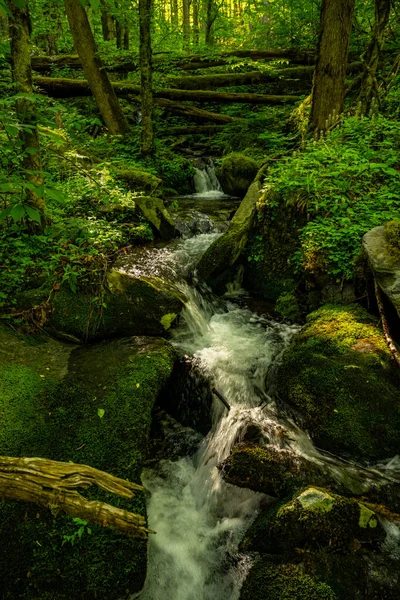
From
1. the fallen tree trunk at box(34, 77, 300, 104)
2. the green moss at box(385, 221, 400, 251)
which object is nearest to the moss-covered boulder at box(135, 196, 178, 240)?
the green moss at box(385, 221, 400, 251)

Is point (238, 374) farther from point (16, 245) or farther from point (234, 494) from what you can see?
point (16, 245)

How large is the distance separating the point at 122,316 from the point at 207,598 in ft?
9.69

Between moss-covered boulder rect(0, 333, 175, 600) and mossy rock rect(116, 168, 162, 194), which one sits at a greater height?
mossy rock rect(116, 168, 162, 194)

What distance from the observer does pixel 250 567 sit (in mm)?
2789

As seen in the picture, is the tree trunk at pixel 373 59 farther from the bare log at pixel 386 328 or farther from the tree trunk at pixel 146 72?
the bare log at pixel 386 328

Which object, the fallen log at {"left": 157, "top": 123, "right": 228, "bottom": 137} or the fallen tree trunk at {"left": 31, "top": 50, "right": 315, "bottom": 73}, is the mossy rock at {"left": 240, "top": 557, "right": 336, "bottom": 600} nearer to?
the fallen log at {"left": 157, "top": 123, "right": 228, "bottom": 137}

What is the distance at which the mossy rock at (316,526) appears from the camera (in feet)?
8.75

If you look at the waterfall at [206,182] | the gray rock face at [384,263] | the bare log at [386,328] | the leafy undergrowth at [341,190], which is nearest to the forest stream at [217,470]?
the bare log at [386,328]

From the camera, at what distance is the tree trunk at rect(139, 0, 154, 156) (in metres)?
8.58

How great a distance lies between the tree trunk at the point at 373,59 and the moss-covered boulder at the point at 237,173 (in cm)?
277

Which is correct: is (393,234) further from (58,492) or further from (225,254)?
(58,492)

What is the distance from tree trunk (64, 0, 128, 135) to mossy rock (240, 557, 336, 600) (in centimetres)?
1166

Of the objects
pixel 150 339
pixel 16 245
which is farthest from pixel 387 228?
pixel 16 245

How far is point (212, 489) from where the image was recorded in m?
3.49
